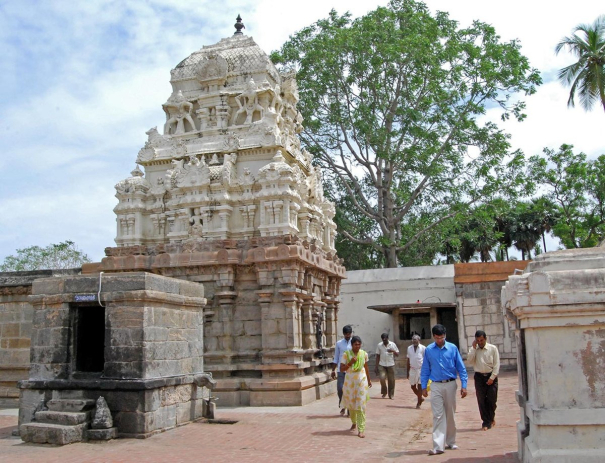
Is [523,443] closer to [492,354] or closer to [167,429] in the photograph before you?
[492,354]

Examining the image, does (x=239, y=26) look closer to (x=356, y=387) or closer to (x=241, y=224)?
(x=241, y=224)

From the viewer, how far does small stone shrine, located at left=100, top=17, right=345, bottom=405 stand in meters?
12.9

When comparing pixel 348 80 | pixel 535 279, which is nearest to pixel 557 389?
pixel 535 279

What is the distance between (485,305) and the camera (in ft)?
Result: 64.9

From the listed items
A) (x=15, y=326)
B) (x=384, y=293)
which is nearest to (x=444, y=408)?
(x=15, y=326)

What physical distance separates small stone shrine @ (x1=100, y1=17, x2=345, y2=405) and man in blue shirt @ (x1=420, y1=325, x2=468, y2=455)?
5422 mm

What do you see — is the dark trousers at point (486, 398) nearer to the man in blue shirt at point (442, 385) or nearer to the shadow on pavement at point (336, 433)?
the man in blue shirt at point (442, 385)

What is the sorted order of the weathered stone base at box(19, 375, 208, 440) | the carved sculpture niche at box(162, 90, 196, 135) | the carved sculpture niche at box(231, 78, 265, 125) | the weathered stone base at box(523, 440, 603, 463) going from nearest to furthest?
the weathered stone base at box(523, 440, 603, 463)
the weathered stone base at box(19, 375, 208, 440)
the carved sculpture niche at box(231, 78, 265, 125)
the carved sculpture niche at box(162, 90, 196, 135)

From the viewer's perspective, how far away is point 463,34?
86.8 ft

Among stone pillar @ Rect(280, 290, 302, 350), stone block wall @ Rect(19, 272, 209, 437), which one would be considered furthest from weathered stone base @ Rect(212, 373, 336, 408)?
stone block wall @ Rect(19, 272, 209, 437)

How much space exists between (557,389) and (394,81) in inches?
890

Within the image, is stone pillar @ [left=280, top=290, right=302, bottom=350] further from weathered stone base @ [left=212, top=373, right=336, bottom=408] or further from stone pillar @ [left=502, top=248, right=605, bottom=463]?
stone pillar @ [left=502, top=248, right=605, bottom=463]

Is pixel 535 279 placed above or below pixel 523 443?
above

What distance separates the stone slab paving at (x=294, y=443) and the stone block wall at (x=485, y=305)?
8398mm
